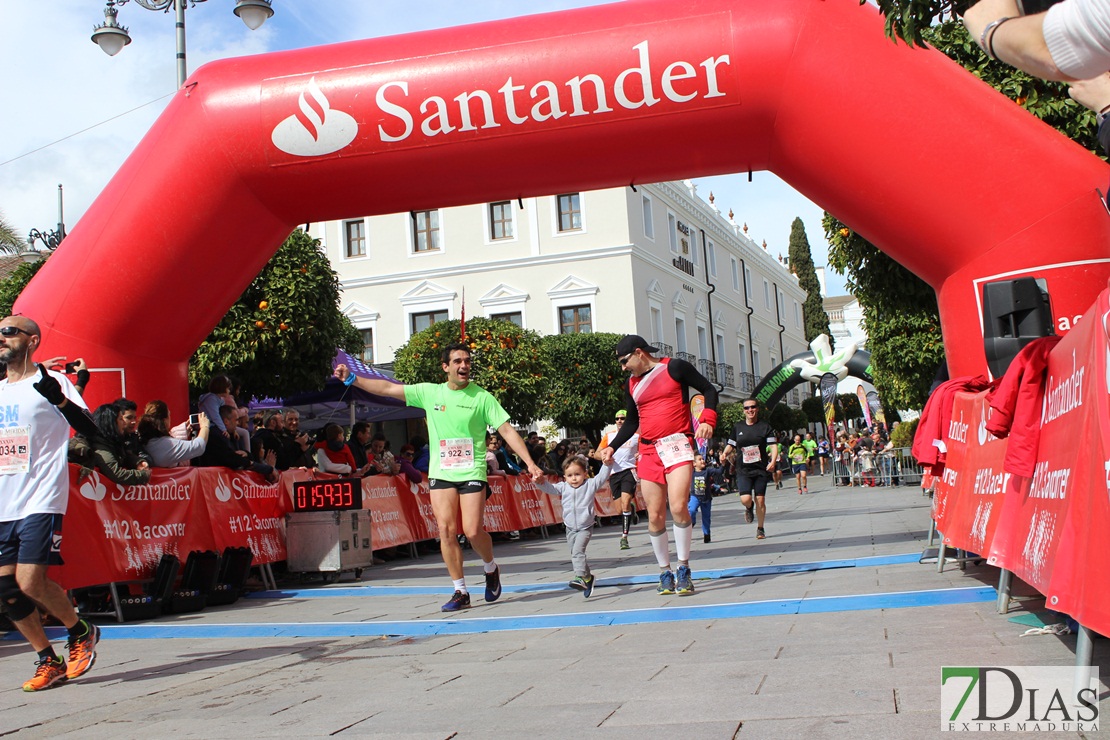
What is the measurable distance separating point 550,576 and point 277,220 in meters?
4.09

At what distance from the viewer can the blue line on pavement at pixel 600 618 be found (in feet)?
21.2

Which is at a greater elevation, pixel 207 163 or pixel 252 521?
pixel 207 163

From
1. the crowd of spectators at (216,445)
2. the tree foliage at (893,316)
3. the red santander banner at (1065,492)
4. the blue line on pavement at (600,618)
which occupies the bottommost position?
the blue line on pavement at (600,618)

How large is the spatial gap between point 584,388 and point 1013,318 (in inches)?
1234

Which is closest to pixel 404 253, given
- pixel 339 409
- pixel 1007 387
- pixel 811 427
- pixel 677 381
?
pixel 339 409

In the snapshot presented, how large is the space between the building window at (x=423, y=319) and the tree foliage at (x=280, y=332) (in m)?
30.6

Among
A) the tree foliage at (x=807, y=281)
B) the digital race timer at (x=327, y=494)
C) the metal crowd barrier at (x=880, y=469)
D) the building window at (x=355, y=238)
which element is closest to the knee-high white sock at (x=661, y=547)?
the digital race timer at (x=327, y=494)

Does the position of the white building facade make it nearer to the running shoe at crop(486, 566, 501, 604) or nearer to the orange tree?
the orange tree

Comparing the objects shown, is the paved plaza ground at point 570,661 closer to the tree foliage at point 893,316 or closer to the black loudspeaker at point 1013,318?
the black loudspeaker at point 1013,318

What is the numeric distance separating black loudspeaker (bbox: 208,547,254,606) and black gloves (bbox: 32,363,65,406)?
376 cm

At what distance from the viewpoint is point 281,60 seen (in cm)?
919

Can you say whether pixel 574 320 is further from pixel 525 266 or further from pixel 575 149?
pixel 575 149

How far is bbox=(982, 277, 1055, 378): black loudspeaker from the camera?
641 cm

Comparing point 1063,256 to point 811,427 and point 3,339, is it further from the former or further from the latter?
point 811,427
